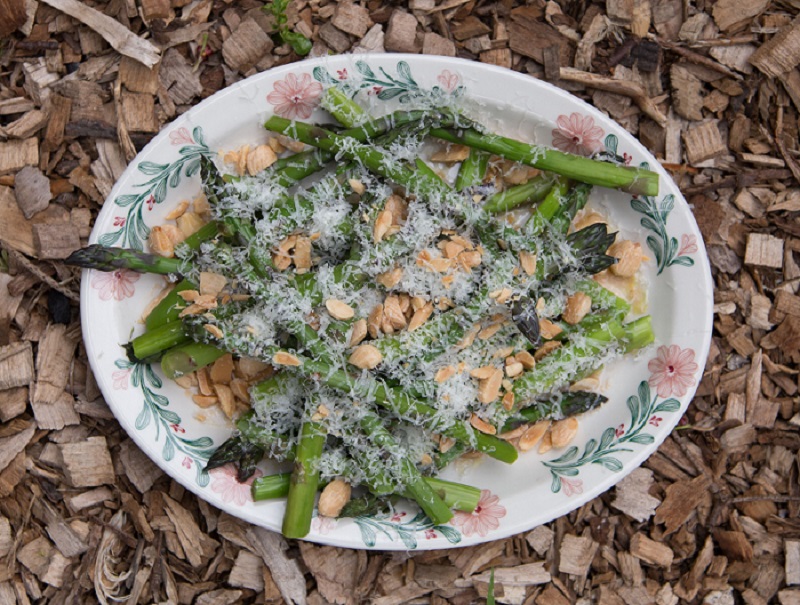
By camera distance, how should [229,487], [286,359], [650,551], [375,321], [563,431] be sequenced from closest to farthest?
[286,359]
[375,321]
[229,487]
[563,431]
[650,551]

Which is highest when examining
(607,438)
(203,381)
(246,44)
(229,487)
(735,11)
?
(735,11)

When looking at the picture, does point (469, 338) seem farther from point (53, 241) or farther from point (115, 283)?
point (53, 241)

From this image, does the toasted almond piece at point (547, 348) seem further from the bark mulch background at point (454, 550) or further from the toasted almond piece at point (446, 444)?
the bark mulch background at point (454, 550)

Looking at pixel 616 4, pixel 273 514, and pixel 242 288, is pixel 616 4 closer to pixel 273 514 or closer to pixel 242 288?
pixel 242 288

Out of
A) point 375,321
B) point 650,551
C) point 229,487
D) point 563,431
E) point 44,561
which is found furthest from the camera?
point 650,551

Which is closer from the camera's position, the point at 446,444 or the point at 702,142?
the point at 446,444

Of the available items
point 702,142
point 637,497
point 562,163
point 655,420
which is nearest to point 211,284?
point 562,163

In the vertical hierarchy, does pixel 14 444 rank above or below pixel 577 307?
below

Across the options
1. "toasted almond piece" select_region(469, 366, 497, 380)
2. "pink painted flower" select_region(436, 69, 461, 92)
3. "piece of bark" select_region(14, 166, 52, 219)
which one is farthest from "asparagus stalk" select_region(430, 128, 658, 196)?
"piece of bark" select_region(14, 166, 52, 219)

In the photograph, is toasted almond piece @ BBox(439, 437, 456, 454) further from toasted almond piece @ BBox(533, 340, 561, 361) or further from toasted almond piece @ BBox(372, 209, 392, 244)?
toasted almond piece @ BBox(372, 209, 392, 244)
